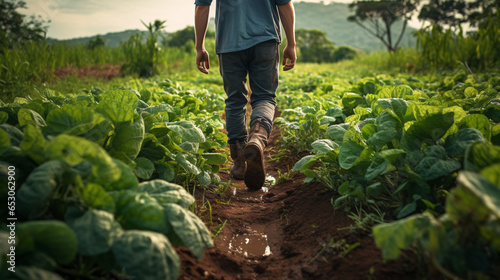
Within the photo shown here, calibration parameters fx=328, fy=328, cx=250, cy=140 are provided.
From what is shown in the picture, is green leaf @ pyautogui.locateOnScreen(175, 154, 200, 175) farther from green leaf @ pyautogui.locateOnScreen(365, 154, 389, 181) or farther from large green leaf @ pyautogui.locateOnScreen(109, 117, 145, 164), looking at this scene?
green leaf @ pyautogui.locateOnScreen(365, 154, 389, 181)

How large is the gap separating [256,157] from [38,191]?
57.1 inches

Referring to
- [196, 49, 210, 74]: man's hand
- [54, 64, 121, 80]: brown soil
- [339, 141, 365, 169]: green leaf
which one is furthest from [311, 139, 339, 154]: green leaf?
[54, 64, 121, 80]: brown soil

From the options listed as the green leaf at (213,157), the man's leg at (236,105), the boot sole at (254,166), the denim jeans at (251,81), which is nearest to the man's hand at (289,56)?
the denim jeans at (251,81)

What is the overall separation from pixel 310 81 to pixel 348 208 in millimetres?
5590

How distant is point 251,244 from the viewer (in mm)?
1757

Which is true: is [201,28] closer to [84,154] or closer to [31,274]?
[84,154]

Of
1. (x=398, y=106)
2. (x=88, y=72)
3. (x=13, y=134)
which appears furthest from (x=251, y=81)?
(x=88, y=72)

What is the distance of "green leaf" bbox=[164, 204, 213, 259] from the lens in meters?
1.06

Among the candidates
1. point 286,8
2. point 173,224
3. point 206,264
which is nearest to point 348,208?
Answer: point 206,264

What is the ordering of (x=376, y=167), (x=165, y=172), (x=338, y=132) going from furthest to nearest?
(x=338, y=132)
(x=165, y=172)
(x=376, y=167)

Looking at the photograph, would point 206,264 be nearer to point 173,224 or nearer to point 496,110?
point 173,224

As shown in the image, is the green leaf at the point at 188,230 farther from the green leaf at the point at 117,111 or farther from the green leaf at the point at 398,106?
the green leaf at the point at 398,106

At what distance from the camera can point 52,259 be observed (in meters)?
0.90

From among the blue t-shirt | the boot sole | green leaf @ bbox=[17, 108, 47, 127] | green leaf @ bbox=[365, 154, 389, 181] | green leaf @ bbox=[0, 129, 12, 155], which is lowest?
the boot sole
